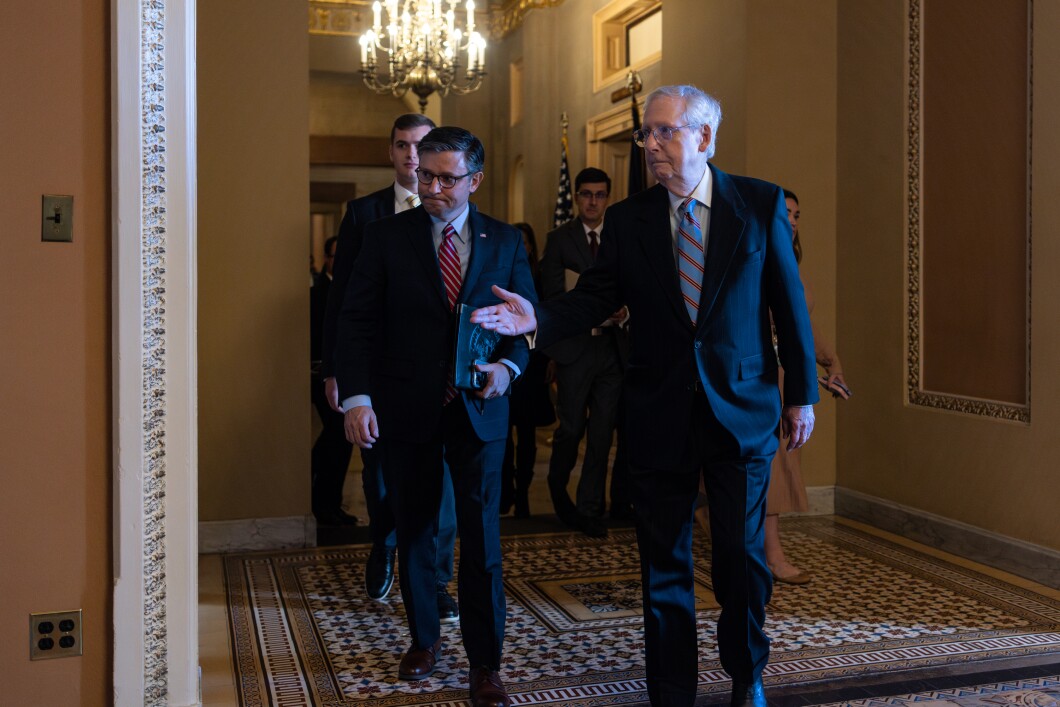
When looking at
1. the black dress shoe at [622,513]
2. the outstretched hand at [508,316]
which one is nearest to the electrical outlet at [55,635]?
the outstretched hand at [508,316]

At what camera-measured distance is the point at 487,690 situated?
3.07 metres

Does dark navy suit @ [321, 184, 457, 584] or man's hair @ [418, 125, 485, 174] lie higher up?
man's hair @ [418, 125, 485, 174]

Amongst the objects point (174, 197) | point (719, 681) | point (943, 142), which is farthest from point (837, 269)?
point (174, 197)

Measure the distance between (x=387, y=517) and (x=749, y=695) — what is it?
178cm

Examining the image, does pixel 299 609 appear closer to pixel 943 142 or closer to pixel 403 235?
pixel 403 235

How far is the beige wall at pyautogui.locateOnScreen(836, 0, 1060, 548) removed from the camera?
15.0ft

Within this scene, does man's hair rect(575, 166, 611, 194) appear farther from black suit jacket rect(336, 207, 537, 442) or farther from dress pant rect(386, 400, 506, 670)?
dress pant rect(386, 400, 506, 670)

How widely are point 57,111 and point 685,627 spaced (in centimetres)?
212

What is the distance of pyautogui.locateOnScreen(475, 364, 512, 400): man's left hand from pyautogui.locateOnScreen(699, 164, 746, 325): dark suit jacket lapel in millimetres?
581

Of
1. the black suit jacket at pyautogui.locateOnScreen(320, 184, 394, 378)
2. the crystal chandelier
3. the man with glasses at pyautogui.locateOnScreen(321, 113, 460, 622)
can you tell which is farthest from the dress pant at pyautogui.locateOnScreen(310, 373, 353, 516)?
the crystal chandelier

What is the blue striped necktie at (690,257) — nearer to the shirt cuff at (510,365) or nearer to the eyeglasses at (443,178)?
the shirt cuff at (510,365)

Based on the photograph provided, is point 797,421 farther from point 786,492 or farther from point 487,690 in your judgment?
point 786,492

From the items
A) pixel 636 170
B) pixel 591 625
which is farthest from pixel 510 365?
pixel 636 170

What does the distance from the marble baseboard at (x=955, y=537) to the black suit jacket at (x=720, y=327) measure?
7.55ft
